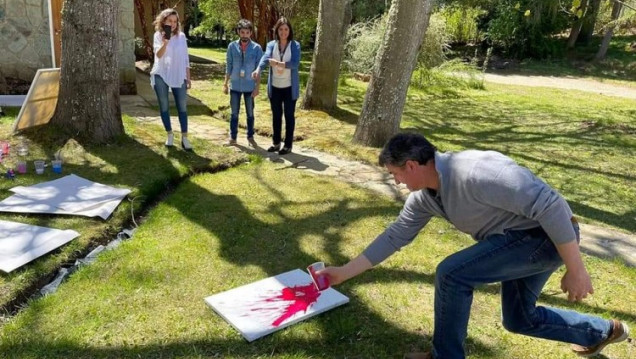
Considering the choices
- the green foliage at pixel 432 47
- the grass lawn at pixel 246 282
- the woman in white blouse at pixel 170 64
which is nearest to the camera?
the grass lawn at pixel 246 282

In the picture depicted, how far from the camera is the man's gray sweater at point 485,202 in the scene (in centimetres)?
215

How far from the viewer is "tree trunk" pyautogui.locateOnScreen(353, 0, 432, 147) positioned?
6547mm

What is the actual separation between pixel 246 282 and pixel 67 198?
6.86 feet

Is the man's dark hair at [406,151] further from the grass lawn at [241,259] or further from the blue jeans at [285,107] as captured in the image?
the blue jeans at [285,107]

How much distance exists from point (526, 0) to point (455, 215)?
82.9 feet

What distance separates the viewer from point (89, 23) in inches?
227

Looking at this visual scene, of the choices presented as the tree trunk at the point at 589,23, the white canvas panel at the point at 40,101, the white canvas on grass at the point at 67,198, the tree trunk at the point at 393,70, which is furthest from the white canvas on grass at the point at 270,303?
the tree trunk at the point at 589,23

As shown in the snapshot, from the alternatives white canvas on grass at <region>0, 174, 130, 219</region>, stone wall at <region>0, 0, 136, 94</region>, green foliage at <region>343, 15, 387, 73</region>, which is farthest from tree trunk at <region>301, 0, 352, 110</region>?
green foliage at <region>343, 15, 387, 73</region>

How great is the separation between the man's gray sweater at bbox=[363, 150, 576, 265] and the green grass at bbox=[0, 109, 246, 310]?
87.6 inches

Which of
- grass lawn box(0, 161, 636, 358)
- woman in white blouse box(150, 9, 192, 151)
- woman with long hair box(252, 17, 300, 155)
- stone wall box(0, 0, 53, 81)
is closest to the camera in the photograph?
grass lawn box(0, 161, 636, 358)

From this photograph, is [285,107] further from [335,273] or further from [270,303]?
[335,273]

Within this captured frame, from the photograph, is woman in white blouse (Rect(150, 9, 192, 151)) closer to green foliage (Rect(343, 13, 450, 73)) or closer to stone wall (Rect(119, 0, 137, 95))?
stone wall (Rect(119, 0, 137, 95))

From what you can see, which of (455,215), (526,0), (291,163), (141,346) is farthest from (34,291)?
(526,0)

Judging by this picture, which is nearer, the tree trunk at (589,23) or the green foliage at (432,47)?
the green foliage at (432,47)
